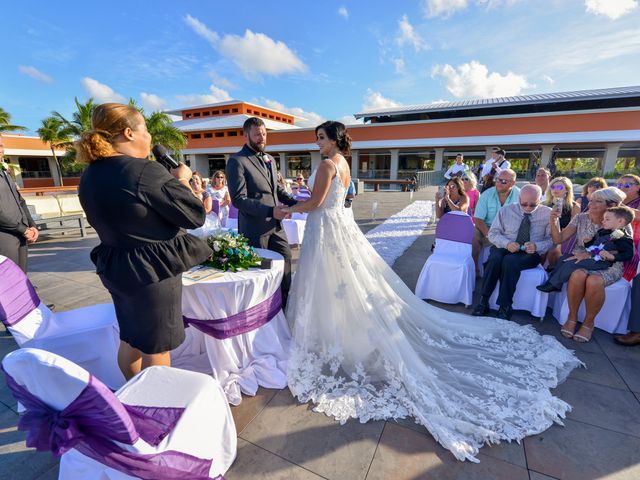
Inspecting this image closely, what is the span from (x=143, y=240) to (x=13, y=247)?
9.10ft

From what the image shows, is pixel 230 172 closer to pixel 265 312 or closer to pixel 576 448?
pixel 265 312

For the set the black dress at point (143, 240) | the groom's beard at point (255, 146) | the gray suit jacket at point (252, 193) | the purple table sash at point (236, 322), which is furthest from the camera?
the groom's beard at point (255, 146)

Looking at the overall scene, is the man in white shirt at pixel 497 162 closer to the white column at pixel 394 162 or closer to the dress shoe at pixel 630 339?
the dress shoe at pixel 630 339

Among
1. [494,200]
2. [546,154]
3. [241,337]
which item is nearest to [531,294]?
[494,200]

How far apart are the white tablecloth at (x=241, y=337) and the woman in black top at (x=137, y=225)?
1.15 feet

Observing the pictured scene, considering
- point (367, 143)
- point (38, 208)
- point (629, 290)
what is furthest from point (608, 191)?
point (367, 143)

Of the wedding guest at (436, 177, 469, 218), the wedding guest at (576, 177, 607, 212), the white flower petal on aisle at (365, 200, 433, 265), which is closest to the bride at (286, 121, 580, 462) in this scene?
the wedding guest at (436, 177, 469, 218)

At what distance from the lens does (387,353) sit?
2408 millimetres

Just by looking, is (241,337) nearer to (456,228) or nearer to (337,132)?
(337,132)

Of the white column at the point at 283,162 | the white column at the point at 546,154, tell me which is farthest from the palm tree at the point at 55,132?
the white column at the point at 546,154

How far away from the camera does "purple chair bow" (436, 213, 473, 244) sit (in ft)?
13.4

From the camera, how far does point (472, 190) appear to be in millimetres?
5523

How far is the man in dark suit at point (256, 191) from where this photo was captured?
9.19ft

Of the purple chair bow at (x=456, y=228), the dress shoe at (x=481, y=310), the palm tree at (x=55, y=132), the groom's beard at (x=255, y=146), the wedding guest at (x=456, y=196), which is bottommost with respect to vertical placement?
the dress shoe at (x=481, y=310)
